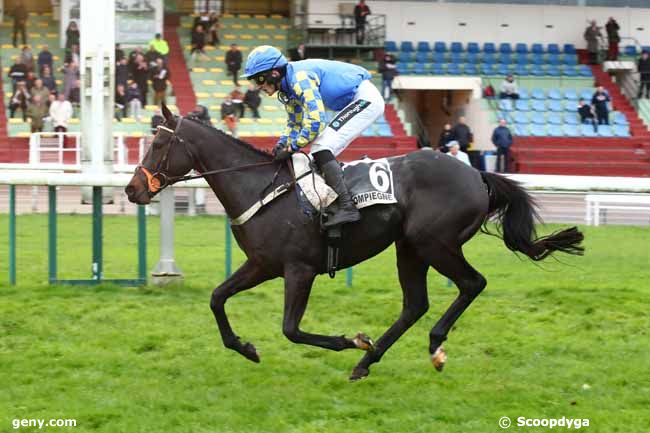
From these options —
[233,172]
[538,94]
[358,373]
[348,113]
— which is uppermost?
[348,113]

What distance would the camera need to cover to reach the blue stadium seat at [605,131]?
25.2 metres

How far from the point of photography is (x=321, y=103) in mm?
6164

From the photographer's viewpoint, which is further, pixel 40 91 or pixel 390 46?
pixel 390 46

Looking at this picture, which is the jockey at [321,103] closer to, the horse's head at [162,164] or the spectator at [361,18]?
the horse's head at [162,164]

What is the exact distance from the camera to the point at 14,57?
80.2 feet

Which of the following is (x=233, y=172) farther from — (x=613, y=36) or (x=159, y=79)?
(x=613, y=36)

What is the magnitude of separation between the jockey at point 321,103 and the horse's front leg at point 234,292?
501mm

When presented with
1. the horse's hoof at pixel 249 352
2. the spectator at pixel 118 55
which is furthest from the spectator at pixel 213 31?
the horse's hoof at pixel 249 352

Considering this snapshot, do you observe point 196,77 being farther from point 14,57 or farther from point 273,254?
point 273,254

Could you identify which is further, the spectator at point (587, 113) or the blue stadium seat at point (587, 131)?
the spectator at point (587, 113)

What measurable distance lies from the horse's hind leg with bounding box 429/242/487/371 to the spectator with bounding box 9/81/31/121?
16.5 meters

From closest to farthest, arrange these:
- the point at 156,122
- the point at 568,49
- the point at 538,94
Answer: the point at 156,122, the point at 538,94, the point at 568,49

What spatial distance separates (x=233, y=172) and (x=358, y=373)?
4.46ft

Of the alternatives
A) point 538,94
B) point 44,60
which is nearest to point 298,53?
point 44,60
